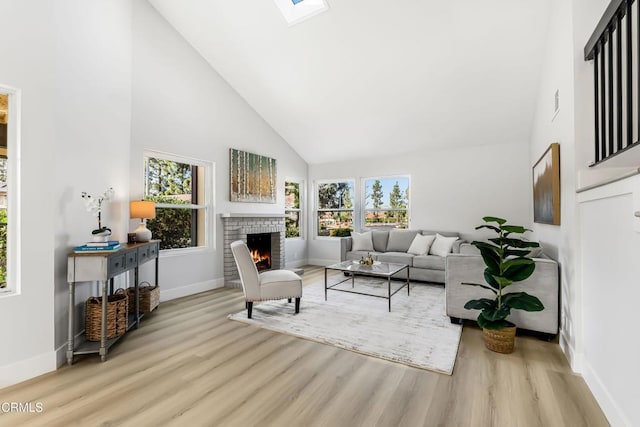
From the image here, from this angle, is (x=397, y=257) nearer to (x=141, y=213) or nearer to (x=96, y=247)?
(x=141, y=213)

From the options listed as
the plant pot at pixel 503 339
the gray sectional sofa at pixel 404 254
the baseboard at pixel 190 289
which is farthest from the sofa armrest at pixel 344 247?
the plant pot at pixel 503 339

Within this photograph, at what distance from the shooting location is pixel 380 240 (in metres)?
6.04

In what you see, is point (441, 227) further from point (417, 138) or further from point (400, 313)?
point (400, 313)

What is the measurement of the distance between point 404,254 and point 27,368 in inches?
192

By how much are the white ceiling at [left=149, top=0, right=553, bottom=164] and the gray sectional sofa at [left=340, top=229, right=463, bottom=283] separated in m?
1.79

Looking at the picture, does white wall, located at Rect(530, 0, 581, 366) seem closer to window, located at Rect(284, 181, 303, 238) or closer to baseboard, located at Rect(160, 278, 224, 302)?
baseboard, located at Rect(160, 278, 224, 302)

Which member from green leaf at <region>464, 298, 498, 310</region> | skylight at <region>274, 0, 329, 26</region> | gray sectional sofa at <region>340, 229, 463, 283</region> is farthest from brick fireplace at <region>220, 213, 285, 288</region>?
green leaf at <region>464, 298, 498, 310</region>

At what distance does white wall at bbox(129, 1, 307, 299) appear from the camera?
387cm

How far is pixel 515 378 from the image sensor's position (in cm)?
222

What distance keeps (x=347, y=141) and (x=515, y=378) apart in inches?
189

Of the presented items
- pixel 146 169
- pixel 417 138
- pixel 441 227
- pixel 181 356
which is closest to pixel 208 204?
pixel 146 169

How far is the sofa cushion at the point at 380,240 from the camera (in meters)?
6.00

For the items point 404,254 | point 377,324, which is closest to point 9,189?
point 377,324

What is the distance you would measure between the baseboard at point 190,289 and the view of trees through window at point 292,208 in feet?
7.04
